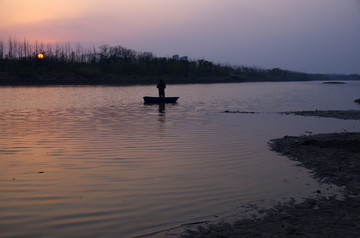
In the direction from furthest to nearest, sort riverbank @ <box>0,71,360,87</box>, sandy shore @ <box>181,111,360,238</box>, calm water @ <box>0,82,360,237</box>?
riverbank @ <box>0,71,360,87</box> → calm water @ <box>0,82,360,237</box> → sandy shore @ <box>181,111,360,238</box>

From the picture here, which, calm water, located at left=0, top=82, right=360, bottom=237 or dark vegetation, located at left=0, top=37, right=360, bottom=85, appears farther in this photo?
dark vegetation, located at left=0, top=37, right=360, bottom=85

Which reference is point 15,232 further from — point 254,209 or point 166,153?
point 166,153

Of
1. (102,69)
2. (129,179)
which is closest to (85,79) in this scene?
(102,69)

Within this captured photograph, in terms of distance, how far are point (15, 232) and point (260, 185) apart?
5.02m

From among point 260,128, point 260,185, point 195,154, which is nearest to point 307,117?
point 260,128

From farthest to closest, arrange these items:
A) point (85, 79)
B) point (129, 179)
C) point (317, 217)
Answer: point (85, 79) < point (129, 179) < point (317, 217)

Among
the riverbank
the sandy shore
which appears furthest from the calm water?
the riverbank

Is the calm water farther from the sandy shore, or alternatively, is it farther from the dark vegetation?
the dark vegetation

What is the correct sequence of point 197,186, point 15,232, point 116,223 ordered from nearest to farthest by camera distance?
point 15,232
point 116,223
point 197,186

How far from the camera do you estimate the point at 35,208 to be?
606cm

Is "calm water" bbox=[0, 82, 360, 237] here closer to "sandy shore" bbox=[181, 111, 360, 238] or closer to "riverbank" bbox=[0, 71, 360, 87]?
"sandy shore" bbox=[181, 111, 360, 238]

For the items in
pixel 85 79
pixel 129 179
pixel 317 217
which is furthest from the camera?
pixel 85 79

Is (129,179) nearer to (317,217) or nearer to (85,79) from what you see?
(317,217)

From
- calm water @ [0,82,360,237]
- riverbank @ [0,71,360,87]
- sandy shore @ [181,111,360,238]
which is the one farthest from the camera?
riverbank @ [0,71,360,87]
